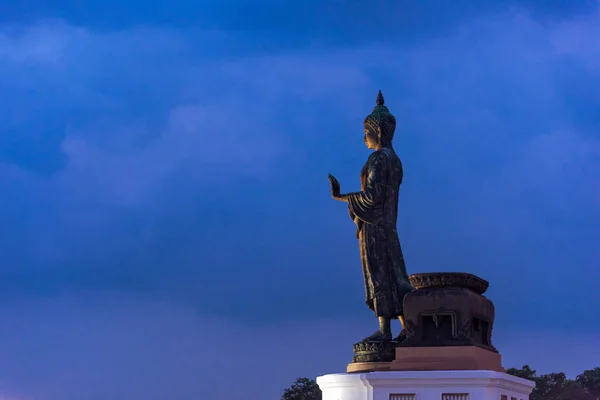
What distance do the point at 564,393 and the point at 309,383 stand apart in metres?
10.4

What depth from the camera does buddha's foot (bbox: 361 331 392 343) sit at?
58.0 ft

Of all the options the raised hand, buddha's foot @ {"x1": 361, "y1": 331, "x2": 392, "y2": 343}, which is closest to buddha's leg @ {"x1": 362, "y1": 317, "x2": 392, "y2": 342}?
buddha's foot @ {"x1": 361, "y1": 331, "x2": 392, "y2": 343}

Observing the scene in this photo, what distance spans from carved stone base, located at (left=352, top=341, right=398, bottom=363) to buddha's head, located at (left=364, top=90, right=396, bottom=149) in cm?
394

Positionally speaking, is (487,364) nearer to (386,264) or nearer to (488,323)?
(488,323)

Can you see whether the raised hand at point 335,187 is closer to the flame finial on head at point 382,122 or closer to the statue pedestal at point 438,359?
the flame finial on head at point 382,122

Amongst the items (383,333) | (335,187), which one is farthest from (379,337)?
(335,187)

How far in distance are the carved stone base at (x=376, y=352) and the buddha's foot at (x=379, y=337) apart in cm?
13

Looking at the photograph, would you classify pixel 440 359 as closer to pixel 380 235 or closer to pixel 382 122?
pixel 380 235

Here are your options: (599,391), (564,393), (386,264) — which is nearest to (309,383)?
(564,393)

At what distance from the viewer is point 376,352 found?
1741cm

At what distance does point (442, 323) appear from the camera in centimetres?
1695

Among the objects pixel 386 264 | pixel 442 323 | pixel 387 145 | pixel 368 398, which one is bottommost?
pixel 368 398

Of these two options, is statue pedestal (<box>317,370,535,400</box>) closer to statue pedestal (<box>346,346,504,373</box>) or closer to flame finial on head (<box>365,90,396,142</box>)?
statue pedestal (<box>346,346,504,373</box>)

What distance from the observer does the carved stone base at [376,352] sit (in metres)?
17.4
